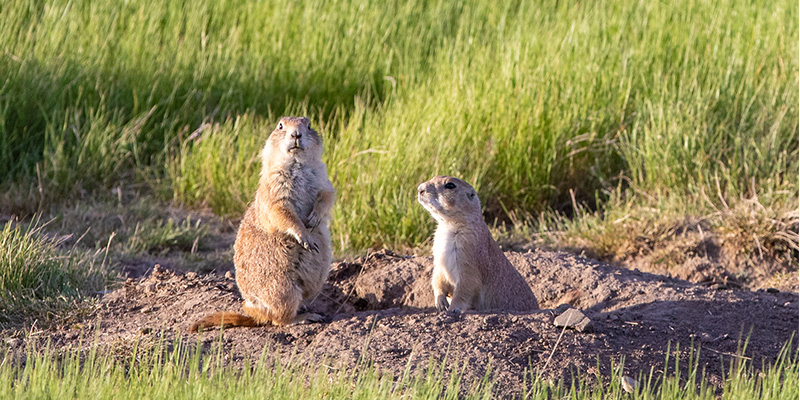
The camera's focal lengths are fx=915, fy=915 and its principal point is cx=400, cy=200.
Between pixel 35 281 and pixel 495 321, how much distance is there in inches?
117

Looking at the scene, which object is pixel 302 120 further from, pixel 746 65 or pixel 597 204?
pixel 746 65

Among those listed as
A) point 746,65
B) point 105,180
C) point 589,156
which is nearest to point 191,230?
point 105,180

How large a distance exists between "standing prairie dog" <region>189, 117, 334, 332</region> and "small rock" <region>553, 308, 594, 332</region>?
1.30m

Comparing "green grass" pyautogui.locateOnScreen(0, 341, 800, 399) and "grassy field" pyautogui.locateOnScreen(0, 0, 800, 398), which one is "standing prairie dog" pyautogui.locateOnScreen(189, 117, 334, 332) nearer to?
"green grass" pyautogui.locateOnScreen(0, 341, 800, 399)

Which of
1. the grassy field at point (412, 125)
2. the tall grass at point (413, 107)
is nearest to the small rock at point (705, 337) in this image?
the grassy field at point (412, 125)

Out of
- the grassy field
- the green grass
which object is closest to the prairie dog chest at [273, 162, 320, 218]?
the green grass

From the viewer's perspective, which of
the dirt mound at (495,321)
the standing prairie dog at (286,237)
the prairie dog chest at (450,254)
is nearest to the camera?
the dirt mound at (495,321)

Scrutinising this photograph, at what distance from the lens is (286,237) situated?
4949mm

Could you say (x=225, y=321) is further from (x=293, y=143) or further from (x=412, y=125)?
(x=412, y=125)

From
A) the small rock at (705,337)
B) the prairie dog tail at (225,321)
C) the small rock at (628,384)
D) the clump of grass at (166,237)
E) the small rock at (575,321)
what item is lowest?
the clump of grass at (166,237)

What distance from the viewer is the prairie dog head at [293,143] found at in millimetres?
4926

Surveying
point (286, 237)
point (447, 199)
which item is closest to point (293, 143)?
point (286, 237)

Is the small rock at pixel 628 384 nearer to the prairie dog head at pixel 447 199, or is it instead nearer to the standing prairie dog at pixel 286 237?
the prairie dog head at pixel 447 199

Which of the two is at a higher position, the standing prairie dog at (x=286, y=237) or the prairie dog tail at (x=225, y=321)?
the standing prairie dog at (x=286, y=237)
